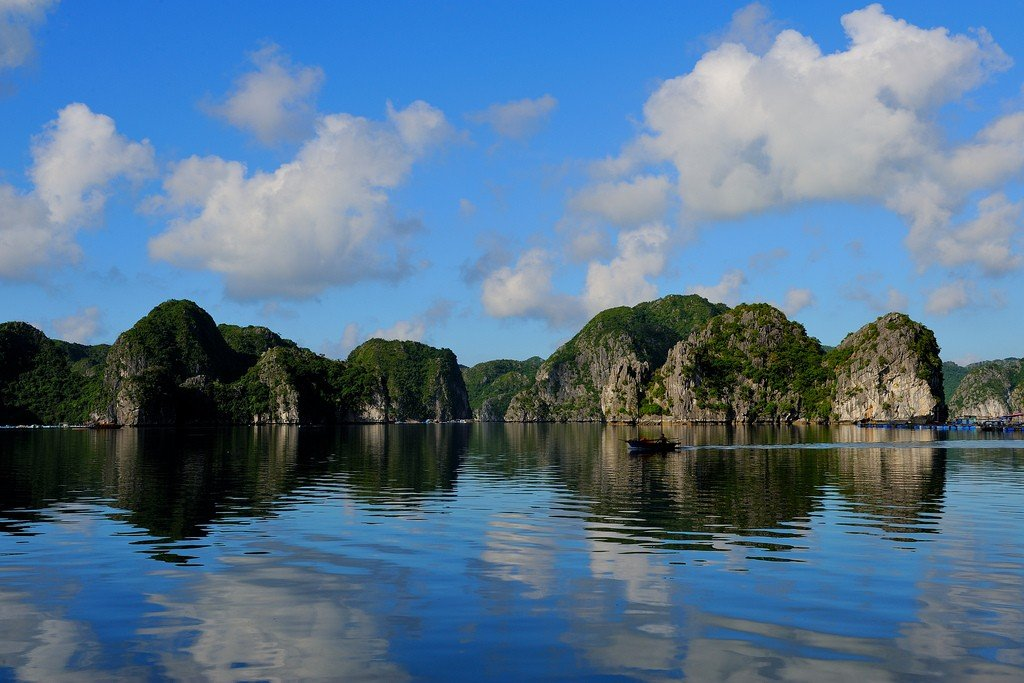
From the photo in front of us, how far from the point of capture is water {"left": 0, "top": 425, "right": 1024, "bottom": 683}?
17.5 metres

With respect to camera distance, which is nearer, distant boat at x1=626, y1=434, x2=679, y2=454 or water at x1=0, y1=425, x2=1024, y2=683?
water at x1=0, y1=425, x2=1024, y2=683

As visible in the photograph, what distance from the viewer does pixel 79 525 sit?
37.8 metres

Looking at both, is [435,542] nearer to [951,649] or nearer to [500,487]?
[951,649]

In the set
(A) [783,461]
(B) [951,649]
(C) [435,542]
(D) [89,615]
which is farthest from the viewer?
(A) [783,461]

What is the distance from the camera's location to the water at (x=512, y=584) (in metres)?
17.5

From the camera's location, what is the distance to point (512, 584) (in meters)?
25.1

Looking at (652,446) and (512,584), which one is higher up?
(652,446)

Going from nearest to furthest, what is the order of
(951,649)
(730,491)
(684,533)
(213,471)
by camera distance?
1. (951,649)
2. (684,533)
3. (730,491)
4. (213,471)

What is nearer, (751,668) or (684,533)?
(751,668)

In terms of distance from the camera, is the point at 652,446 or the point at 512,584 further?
the point at 652,446

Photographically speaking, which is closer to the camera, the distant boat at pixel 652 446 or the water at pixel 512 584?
the water at pixel 512 584

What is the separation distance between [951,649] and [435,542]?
769 inches

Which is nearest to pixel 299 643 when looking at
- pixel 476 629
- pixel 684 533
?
pixel 476 629

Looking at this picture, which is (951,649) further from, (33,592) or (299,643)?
(33,592)
